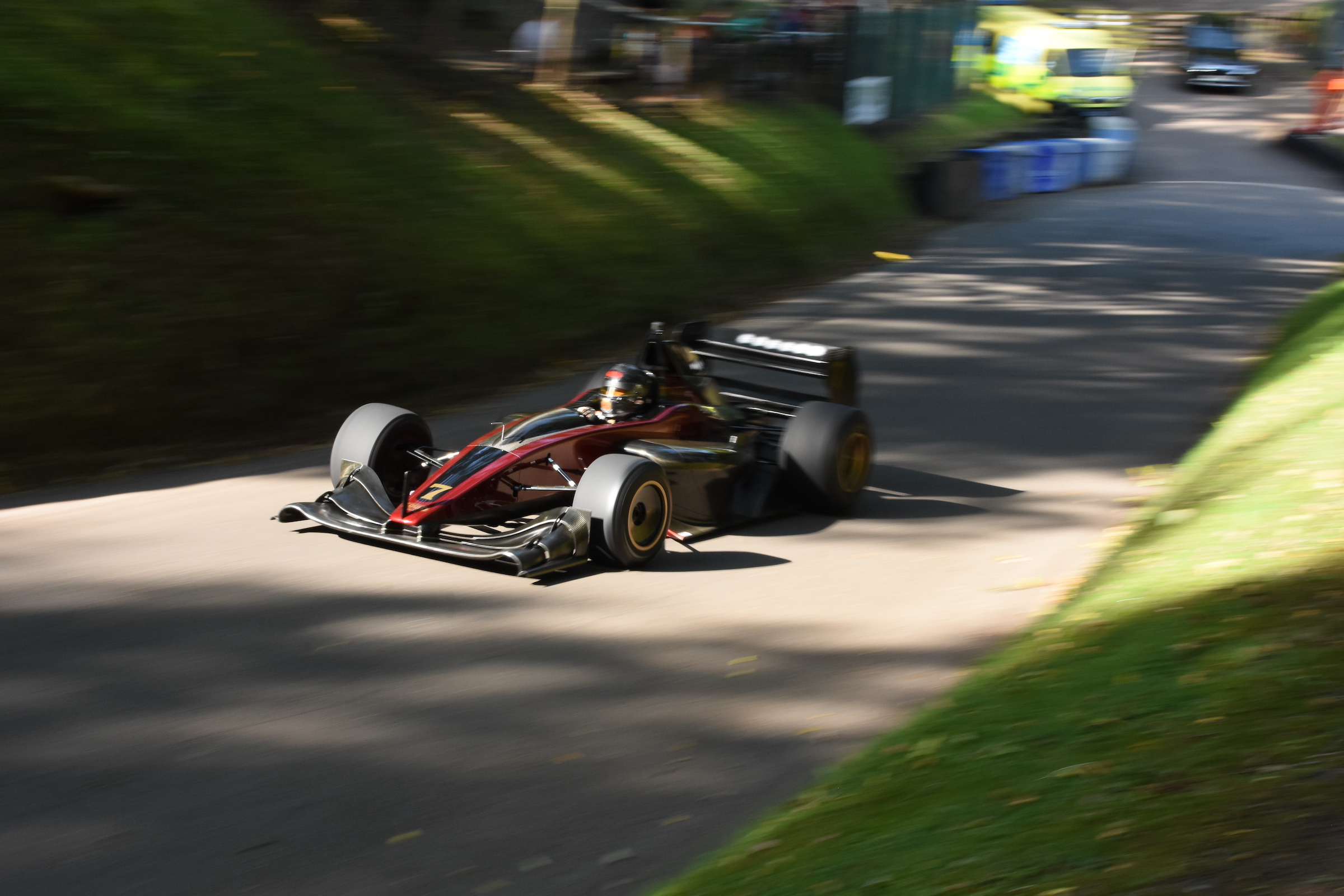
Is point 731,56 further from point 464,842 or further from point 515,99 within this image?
point 464,842

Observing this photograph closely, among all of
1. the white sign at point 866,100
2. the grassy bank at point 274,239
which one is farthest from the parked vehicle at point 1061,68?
the grassy bank at point 274,239

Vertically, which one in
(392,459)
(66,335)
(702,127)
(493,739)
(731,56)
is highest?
(731,56)

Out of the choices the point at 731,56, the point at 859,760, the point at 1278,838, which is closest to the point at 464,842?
the point at 859,760

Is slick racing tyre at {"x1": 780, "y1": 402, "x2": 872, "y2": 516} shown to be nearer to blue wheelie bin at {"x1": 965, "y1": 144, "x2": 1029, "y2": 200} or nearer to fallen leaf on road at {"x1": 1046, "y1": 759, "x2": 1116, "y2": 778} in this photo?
fallen leaf on road at {"x1": 1046, "y1": 759, "x2": 1116, "y2": 778}

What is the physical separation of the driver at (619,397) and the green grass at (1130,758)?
8.78ft

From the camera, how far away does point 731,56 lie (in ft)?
63.0

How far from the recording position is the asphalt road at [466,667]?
394 centimetres

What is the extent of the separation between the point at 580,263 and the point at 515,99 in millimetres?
3765

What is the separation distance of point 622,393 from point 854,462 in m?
1.68

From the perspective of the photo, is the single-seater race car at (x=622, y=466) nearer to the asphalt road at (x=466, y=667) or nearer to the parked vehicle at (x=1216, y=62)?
the asphalt road at (x=466, y=667)

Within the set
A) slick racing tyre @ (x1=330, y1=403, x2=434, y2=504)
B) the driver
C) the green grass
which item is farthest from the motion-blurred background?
the green grass

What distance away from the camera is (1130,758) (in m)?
3.67

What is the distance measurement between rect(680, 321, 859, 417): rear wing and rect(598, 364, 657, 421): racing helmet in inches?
47.4

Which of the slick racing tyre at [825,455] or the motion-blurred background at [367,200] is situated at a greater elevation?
the motion-blurred background at [367,200]
